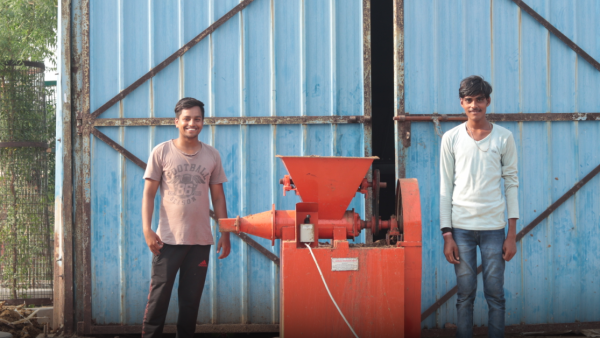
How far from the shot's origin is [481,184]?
117 inches

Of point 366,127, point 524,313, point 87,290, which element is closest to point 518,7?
point 366,127

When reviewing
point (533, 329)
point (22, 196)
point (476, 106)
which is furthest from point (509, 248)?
point (22, 196)

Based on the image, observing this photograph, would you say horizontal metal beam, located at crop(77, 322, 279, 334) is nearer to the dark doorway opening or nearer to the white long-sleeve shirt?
the dark doorway opening

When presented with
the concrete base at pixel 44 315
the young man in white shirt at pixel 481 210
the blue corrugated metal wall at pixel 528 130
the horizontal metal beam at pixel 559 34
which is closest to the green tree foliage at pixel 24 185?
the concrete base at pixel 44 315

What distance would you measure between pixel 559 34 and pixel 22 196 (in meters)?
6.48

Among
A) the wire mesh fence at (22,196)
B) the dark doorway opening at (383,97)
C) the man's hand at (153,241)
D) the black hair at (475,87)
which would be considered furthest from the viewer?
the dark doorway opening at (383,97)

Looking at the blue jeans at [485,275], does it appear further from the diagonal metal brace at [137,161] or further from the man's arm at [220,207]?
the diagonal metal brace at [137,161]

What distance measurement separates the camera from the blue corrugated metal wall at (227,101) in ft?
14.9

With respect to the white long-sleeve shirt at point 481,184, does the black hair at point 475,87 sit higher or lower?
higher

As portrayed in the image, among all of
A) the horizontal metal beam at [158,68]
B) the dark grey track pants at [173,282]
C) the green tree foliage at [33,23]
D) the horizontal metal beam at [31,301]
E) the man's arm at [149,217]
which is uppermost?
the green tree foliage at [33,23]

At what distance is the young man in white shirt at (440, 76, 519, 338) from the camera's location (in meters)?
2.97

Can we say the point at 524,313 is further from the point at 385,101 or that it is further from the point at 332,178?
the point at 385,101

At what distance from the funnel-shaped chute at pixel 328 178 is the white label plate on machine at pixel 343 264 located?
0.33 meters

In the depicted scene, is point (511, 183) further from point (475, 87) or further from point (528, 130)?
point (528, 130)
